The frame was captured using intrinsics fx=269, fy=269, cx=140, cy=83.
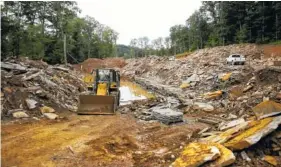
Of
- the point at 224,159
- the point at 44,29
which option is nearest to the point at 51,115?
the point at 224,159

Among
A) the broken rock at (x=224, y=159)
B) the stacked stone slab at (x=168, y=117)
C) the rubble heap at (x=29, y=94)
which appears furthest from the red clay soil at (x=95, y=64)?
the broken rock at (x=224, y=159)

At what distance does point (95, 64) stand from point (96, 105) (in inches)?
1313

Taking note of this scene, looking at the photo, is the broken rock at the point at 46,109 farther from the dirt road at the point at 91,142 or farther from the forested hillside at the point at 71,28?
the forested hillside at the point at 71,28

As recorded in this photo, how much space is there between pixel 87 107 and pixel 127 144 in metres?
4.13

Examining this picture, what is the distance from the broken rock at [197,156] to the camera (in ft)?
18.2

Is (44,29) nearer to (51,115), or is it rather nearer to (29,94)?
(29,94)

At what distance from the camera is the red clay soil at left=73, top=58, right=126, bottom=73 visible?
39516mm

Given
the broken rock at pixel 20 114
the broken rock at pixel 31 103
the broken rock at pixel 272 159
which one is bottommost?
the broken rock at pixel 272 159

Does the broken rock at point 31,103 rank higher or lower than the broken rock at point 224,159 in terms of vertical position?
higher

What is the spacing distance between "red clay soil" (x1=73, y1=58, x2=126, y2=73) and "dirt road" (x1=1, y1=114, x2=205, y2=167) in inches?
1137

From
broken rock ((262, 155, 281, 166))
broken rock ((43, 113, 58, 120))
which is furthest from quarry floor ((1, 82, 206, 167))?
broken rock ((262, 155, 281, 166))

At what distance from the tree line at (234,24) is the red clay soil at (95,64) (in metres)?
16.4

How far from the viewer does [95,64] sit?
143ft

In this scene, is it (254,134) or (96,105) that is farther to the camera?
(96,105)
